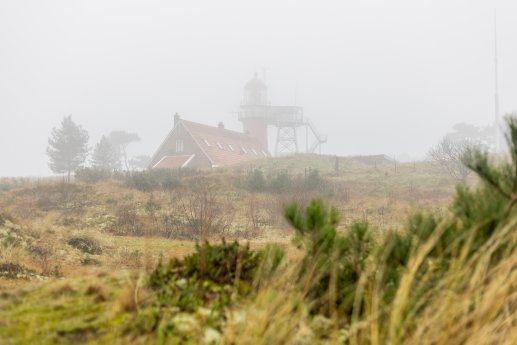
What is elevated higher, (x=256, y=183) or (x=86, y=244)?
(x=256, y=183)

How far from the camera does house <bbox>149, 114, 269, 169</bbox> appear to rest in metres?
46.4

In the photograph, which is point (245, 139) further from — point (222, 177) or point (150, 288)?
point (150, 288)

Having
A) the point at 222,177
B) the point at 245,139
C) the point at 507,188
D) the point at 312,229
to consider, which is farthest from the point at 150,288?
the point at 245,139

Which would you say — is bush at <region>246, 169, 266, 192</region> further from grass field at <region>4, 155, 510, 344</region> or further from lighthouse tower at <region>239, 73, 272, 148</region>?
lighthouse tower at <region>239, 73, 272, 148</region>

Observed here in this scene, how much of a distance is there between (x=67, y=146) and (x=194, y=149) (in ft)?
72.2

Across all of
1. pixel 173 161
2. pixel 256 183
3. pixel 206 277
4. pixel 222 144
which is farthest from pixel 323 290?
pixel 222 144

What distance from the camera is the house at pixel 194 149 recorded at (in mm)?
46438

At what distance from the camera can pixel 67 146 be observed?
2386 inches

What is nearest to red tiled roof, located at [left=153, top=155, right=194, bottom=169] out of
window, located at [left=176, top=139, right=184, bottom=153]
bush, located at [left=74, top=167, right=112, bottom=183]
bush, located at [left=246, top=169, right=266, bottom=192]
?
window, located at [left=176, top=139, right=184, bottom=153]

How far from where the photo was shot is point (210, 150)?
4744 centimetres

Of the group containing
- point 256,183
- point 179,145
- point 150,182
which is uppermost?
point 179,145

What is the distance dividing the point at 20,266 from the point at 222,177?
792 inches

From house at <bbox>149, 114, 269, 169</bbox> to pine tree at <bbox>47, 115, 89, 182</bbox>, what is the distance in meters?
16.1

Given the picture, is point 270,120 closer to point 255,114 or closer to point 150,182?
point 255,114
